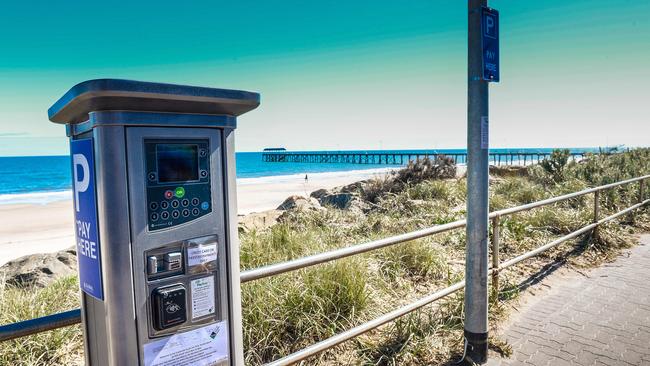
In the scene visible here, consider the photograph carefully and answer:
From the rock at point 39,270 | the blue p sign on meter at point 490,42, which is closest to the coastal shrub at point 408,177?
the rock at point 39,270

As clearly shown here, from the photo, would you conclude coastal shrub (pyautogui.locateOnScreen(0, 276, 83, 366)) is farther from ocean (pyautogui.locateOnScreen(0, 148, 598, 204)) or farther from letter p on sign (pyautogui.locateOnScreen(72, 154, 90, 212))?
ocean (pyautogui.locateOnScreen(0, 148, 598, 204))

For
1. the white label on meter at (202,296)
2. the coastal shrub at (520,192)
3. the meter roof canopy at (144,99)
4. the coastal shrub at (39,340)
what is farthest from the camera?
the coastal shrub at (520,192)

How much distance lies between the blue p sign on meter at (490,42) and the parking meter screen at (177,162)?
2191 millimetres

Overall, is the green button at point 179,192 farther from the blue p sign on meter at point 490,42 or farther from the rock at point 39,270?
the rock at point 39,270

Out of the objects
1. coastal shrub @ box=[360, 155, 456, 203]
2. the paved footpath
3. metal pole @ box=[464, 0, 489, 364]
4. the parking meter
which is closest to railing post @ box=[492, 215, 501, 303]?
the paved footpath

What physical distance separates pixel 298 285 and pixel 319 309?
30 cm

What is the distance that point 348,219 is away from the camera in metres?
8.41

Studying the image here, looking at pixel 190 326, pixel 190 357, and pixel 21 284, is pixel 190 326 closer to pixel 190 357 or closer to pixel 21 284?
pixel 190 357

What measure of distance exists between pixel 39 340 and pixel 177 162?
2.59 m

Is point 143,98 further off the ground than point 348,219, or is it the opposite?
point 143,98

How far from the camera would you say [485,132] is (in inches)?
122

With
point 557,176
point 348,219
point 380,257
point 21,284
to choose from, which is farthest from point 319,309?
point 557,176

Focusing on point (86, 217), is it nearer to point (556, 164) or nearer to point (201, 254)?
point (201, 254)

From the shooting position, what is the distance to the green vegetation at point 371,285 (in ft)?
11.2
